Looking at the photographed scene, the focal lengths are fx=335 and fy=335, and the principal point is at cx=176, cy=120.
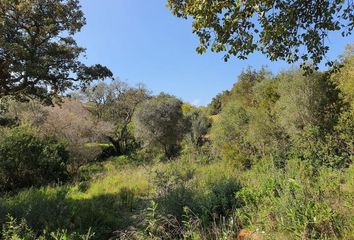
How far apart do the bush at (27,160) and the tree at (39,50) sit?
8.23 ft

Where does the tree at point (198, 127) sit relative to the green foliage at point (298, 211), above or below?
above

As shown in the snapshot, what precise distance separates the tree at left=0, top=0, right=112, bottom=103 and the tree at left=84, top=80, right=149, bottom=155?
69.3 ft

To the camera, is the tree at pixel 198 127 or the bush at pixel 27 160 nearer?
the bush at pixel 27 160

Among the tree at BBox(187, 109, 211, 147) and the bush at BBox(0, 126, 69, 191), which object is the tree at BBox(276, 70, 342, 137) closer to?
the bush at BBox(0, 126, 69, 191)

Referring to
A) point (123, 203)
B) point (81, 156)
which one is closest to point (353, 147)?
point (123, 203)

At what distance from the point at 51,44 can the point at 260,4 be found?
26.2 feet

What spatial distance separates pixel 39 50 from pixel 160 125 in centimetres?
1573

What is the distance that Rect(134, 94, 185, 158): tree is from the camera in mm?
25984

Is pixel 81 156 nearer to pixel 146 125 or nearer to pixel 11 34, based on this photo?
pixel 146 125

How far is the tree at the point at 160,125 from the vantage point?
2598cm

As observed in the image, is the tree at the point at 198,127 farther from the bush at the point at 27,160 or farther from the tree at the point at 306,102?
the bush at the point at 27,160

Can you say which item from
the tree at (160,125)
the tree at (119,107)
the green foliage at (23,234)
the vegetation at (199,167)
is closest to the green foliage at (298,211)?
the vegetation at (199,167)

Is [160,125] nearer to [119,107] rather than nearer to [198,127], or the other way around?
[198,127]

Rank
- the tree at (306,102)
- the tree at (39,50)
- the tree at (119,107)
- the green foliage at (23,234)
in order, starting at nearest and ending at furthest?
the green foliage at (23,234), the tree at (39,50), the tree at (306,102), the tree at (119,107)
